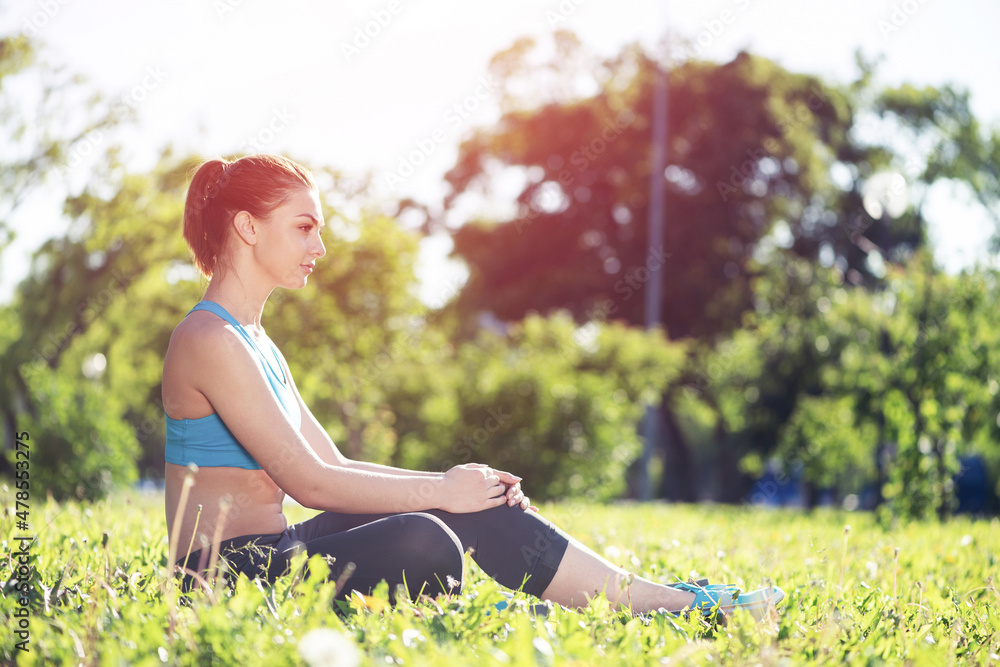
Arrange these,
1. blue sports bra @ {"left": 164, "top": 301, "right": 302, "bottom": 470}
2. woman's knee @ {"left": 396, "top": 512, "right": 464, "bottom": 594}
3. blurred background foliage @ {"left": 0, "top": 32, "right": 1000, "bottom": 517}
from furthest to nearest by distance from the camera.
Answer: blurred background foliage @ {"left": 0, "top": 32, "right": 1000, "bottom": 517} < blue sports bra @ {"left": 164, "top": 301, "right": 302, "bottom": 470} < woman's knee @ {"left": 396, "top": 512, "right": 464, "bottom": 594}

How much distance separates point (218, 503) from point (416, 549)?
2.15 ft

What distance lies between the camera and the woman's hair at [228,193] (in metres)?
2.65

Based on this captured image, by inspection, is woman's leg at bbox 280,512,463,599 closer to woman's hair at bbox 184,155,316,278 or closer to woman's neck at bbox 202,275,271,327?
woman's neck at bbox 202,275,271,327

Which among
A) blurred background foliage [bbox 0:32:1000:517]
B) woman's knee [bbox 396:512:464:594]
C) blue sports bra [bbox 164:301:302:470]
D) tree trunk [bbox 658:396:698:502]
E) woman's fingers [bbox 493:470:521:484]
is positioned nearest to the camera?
woman's knee [bbox 396:512:464:594]

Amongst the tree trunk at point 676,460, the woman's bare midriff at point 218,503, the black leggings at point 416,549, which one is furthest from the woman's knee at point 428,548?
the tree trunk at point 676,460

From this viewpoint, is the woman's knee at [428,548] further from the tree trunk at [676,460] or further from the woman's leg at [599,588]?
the tree trunk at [676,460]

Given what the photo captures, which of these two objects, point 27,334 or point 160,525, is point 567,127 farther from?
point 160,525

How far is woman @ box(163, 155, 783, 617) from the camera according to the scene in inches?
93.4

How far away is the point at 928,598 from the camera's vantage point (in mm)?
2998

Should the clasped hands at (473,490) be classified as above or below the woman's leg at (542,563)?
above

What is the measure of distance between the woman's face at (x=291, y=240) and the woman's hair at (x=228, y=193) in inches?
1.3

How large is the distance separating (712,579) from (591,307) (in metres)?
16.8

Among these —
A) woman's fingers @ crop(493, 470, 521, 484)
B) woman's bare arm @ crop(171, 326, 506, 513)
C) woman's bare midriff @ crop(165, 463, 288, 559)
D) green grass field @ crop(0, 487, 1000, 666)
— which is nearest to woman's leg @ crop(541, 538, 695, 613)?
green grass field @ crop(0, 487, 1000, 666)

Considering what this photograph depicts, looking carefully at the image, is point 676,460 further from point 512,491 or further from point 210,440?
point 210,440
